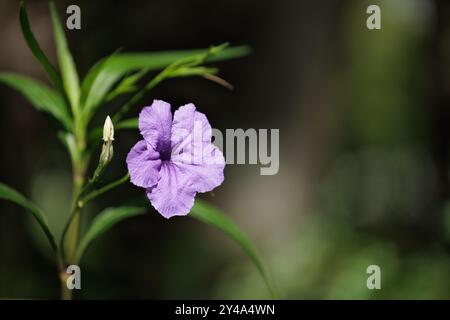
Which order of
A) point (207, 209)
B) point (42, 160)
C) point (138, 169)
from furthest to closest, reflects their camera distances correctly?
point (42, 160), point (207, 209), point (138, 169)

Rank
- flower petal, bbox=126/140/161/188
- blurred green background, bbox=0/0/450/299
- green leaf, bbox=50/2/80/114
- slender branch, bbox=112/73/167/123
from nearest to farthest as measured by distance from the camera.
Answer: flower petal, bbox=126/140/161/188 → slender branch, bbox=112/73/167/123 → green leaf, bbox=50/2/80/114 → blurred green background, bbox=0/0/450/299

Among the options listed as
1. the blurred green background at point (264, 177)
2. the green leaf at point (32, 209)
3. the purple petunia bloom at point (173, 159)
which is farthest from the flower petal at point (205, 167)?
the blurred green background at point (264, 177)

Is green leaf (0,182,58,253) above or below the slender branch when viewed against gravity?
below

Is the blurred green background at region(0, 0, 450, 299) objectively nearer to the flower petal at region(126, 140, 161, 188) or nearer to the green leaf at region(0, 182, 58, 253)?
the green leaf at region(0, 182, 58, 253)

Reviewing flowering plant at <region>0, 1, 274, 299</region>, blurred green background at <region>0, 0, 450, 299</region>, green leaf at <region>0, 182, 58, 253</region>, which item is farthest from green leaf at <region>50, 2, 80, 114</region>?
blurred green background at <region>0, 0, 450, 299</region>

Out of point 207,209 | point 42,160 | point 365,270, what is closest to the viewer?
point 207,209

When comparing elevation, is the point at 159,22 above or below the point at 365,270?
above

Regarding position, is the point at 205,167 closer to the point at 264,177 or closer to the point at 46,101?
the point at 46,101
